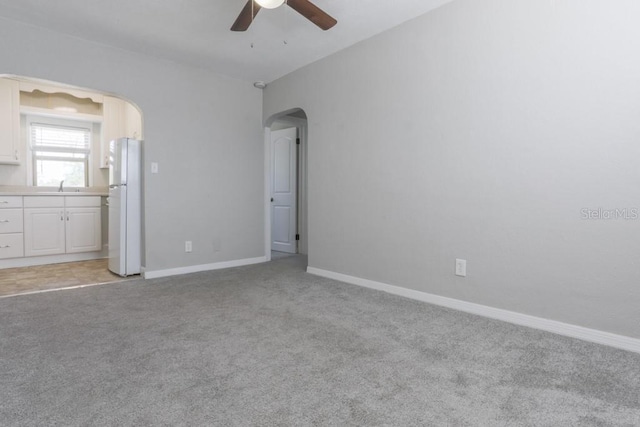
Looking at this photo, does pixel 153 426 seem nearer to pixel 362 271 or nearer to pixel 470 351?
pixel 470 351

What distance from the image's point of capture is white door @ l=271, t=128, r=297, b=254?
212 inches

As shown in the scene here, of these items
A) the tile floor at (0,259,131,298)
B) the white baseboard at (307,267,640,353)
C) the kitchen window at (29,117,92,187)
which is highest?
the kitchen window at (29,117,92,187)

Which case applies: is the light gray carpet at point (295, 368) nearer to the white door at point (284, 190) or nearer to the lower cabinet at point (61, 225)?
the lower cabinet at point (61, 225)

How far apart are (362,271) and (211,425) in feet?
7.44

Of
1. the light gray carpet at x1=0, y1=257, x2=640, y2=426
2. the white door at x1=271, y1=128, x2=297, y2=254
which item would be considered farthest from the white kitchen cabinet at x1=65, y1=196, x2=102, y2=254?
the white door at x1=271, y1=128, x2=297, y2=254

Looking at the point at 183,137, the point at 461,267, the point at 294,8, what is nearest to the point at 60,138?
the point at 183,137

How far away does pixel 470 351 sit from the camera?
6.33 feet

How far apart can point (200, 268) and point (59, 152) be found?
3094mm

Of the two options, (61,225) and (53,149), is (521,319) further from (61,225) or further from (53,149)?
(53,149)

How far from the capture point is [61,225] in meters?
4.52

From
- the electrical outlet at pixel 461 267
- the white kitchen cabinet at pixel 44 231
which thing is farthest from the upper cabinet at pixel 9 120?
the electrical outlet at pixel 461 267

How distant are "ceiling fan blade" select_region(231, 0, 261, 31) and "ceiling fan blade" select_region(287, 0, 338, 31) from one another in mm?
241

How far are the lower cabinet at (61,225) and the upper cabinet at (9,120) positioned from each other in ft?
2.29

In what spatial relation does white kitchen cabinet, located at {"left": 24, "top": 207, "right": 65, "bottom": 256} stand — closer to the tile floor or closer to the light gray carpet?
the tile floor
